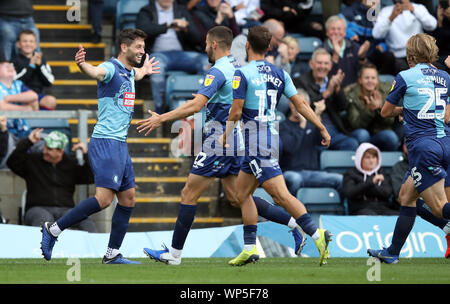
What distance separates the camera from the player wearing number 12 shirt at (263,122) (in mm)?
9477

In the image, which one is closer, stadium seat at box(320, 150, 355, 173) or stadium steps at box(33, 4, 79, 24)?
stadium seat at box(320, 150, 355, 173)

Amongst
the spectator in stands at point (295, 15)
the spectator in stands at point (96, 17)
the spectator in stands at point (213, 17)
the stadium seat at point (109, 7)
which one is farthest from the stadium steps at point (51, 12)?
the spectator in stands at point (295, 15)

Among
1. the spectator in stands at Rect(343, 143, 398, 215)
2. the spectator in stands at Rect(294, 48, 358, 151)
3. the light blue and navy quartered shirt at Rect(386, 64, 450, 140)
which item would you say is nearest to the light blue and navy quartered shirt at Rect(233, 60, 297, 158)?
the light blue and navy quartered shirt at Rect(386, 64, 450, 140)

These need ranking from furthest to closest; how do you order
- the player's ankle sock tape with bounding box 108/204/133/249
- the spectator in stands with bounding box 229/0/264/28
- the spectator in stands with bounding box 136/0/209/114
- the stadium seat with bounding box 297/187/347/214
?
the spectator in stands with bounding box 229/0/264/28, the spectator in stands with bounding box 136/0/209/114, the stadium seat with bounding box 297/187/347/214, the player's ankle sock tape with bounding box 108/204/133/249

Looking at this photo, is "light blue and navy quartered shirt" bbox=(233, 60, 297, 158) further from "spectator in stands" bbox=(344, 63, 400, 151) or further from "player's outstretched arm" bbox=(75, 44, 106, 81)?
"spectator in stands" bbox=(344, 63, 400, 151)

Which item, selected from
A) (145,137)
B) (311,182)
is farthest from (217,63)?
(145,137)

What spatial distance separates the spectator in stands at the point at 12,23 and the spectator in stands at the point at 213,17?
2.71 meters

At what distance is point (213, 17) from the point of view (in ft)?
52.4

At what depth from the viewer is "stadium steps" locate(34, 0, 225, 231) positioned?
1423cm

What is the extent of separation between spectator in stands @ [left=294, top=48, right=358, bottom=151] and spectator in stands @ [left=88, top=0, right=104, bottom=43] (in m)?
3.81

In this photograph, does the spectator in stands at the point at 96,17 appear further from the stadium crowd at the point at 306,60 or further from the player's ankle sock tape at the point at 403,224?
the player's ankle sock tape at the point at 403,224

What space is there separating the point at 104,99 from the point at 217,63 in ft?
4.14
